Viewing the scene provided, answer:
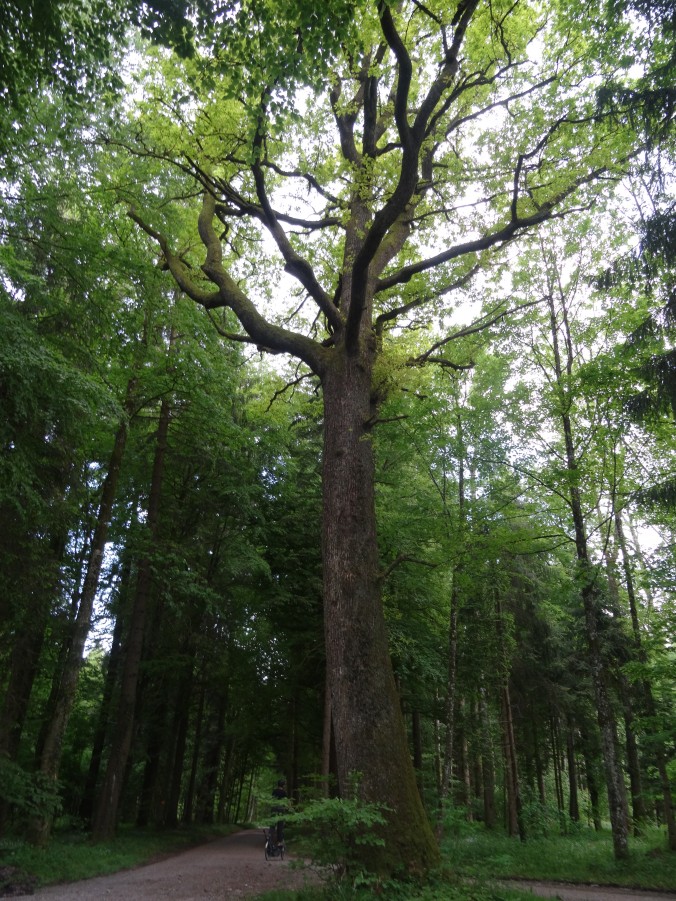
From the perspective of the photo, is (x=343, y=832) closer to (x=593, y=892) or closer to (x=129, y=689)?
(x=593, y=892)

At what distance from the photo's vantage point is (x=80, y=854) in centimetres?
982

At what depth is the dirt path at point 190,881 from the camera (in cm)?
734

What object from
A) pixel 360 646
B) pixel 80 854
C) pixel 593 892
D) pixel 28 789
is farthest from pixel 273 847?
pixel 360 646

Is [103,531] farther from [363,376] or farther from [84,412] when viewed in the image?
[363,376]

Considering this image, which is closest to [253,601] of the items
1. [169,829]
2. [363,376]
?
[169,829]

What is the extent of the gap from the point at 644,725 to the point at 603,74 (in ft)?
31.1

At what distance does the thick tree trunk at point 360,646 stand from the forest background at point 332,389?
0.09 feet

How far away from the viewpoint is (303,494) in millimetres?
15266

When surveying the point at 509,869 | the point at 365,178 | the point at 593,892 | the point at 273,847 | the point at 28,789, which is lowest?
the point at 273,847

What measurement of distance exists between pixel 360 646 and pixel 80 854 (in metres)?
8.43

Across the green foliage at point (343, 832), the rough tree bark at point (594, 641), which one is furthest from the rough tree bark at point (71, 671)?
the rough tree bark at point (594, 641)

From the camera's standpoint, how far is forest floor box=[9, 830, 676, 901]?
7.31 metres

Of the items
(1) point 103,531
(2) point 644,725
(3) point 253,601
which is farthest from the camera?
(3) point 253,601

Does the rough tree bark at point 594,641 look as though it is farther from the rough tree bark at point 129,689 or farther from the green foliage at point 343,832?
the rough tree bark at point 129,689
